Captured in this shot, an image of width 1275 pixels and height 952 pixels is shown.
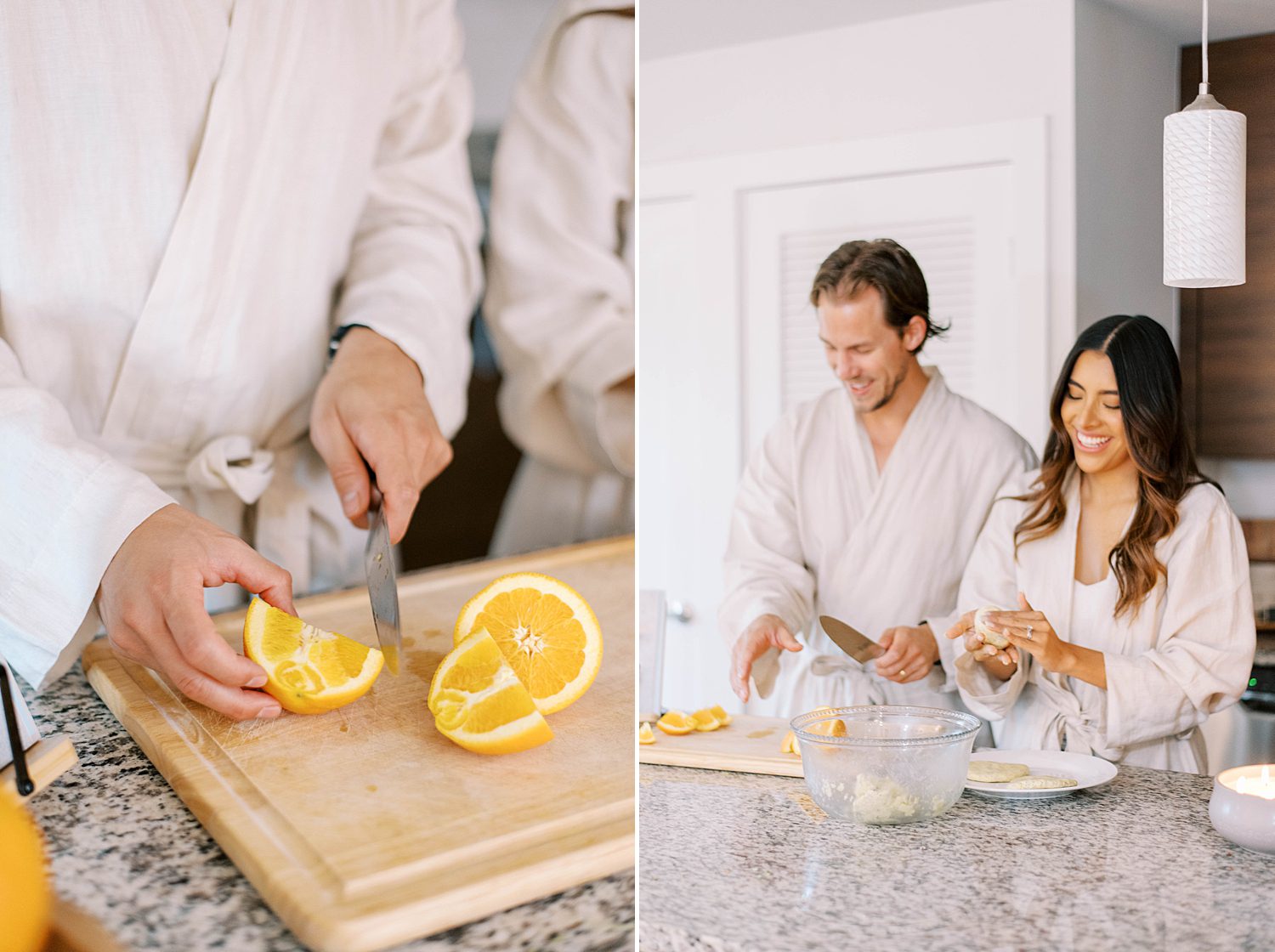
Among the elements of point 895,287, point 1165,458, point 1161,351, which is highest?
point 895,287

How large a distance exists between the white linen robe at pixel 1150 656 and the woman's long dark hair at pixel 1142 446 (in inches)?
0.6

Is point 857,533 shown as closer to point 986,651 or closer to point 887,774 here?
point 986,651

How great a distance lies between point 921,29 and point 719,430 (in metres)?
0.64

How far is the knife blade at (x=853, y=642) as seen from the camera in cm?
133

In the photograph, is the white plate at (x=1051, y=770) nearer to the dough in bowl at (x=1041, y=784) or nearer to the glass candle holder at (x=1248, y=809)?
the dough in bowl at (x=1041, y=784)

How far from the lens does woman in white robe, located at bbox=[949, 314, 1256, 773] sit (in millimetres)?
1134

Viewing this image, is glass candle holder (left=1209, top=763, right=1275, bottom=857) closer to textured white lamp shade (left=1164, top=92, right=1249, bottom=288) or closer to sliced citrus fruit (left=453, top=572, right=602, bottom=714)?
sliced citrus fruit (left=453, top=572, right=602, bottom=714)

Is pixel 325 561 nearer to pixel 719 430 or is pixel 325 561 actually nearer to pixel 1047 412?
pixel 719 430

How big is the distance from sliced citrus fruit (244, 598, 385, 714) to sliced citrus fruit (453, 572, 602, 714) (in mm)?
86

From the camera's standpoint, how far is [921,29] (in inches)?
54.8

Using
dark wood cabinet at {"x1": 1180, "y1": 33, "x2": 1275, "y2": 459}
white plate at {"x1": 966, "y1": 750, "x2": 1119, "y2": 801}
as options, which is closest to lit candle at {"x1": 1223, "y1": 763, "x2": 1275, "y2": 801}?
white plate at {"x1": 966, "y1": 750, "x2": 1119, "y2": 801}

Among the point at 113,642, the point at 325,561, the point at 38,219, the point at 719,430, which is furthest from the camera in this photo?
the point at 719,430

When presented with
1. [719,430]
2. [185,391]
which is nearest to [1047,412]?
[719,430]

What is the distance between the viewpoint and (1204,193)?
3.86 feet
